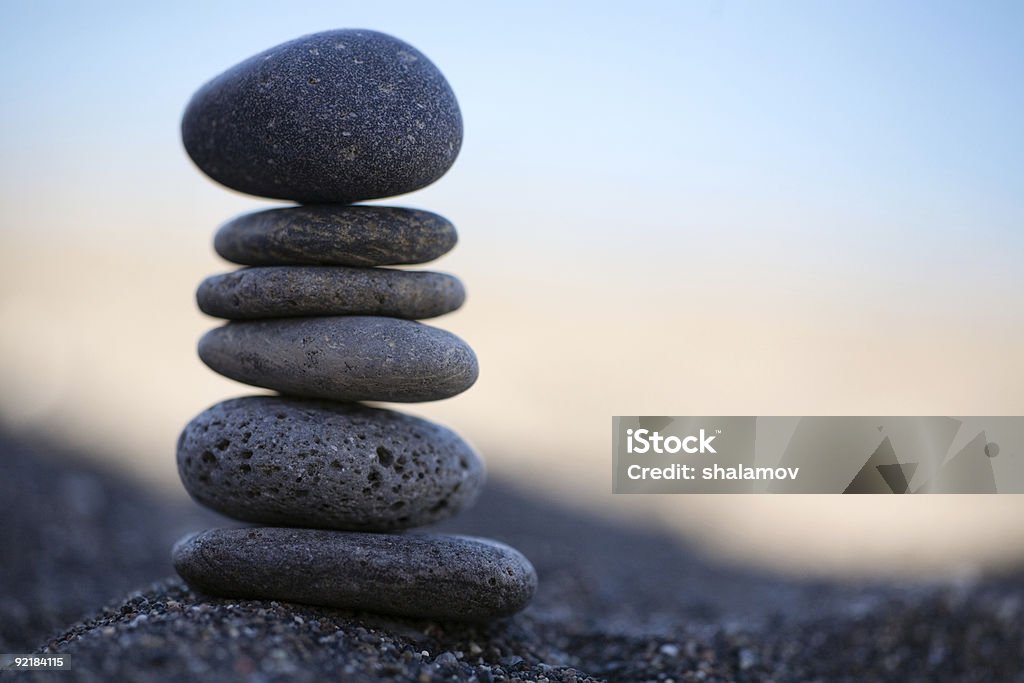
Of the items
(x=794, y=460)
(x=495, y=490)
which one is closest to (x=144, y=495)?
(x=495, y=490)

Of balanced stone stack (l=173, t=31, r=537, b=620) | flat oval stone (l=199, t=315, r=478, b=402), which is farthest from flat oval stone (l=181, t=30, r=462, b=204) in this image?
flat oval stone (l=199, t=315, r=478, b=402)

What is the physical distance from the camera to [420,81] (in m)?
5.53

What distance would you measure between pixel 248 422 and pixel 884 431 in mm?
5246

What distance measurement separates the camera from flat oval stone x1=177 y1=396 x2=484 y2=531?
17.3 feet

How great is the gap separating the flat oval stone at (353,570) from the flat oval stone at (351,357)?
2.96ft

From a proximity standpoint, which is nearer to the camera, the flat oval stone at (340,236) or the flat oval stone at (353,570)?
the flat oval stone at (353,570)

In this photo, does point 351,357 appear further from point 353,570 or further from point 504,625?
point 504,625

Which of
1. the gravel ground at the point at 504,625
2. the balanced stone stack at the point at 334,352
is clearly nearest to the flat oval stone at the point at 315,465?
the balanced stone stack at the point at 334,352

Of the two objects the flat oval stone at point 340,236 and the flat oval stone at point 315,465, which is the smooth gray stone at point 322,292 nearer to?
the flat oval stone at point 340,236

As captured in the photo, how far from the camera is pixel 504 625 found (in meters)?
6.01

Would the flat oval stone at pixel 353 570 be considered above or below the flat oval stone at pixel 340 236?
below

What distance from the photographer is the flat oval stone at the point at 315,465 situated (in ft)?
17.3

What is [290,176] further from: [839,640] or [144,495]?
[144,495]

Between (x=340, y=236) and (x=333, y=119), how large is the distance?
0.71 metres
